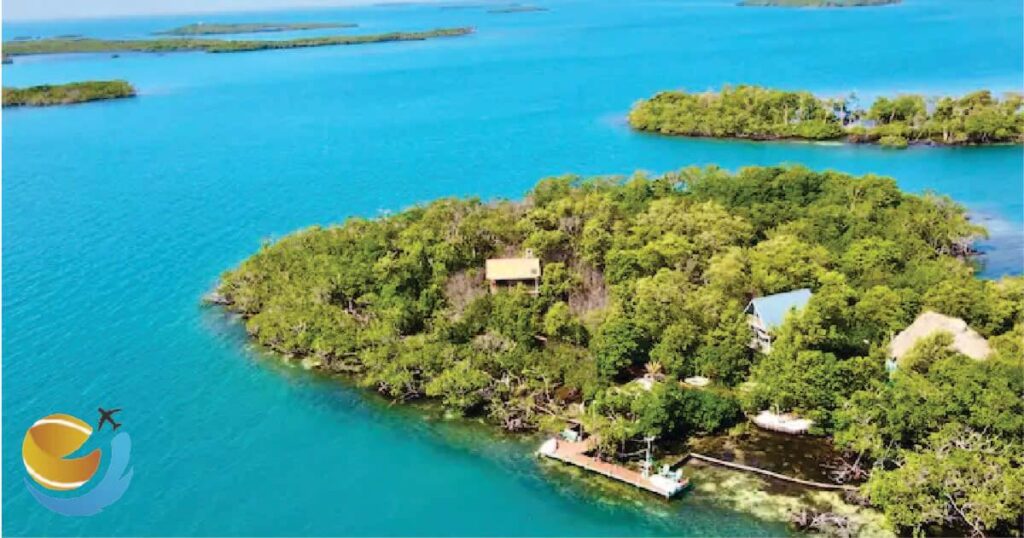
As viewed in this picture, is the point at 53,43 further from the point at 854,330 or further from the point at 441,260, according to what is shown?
the point at 854,330

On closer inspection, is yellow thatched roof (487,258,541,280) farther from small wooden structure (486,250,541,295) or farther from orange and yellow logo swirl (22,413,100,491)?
orange and yellow logo swirl (22,413,100,491)

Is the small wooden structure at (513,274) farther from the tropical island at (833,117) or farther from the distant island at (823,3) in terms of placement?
the distant island at (823,3)

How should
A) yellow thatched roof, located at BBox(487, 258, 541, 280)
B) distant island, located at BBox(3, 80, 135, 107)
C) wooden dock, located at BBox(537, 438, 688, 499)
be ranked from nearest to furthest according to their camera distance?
1. wooden dock, located at BBox(537, 438, 688, 499)
2. yellow thatched roof, located at BBox(487, 258, 541, 280)
3. distant island, located at BBox(3, 80, 135, 107)

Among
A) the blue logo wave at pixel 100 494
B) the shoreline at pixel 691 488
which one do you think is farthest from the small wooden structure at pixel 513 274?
the blue logo wave at pixel 100 494

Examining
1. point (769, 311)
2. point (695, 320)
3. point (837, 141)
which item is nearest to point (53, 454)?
point (695, 320)

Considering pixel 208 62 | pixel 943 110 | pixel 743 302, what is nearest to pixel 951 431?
pixel 743 302

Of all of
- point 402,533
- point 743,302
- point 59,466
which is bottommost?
point 402,533

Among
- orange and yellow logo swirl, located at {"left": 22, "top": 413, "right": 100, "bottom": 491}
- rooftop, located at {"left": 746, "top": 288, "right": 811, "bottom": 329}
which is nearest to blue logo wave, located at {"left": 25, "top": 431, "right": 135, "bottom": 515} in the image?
orange and yellow logo swirl, located at {"left": 22, "top": 413, "right": 100, "bottom": 491}
